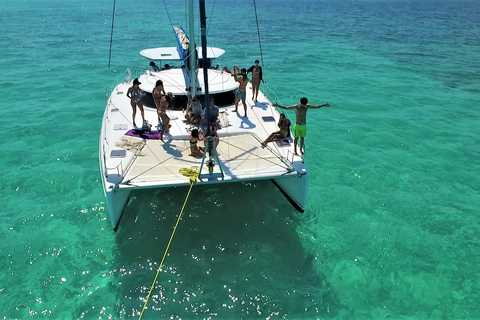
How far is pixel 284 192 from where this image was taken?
32.3ft

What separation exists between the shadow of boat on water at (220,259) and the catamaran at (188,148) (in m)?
0.93

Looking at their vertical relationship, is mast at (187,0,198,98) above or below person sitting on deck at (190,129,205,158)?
above

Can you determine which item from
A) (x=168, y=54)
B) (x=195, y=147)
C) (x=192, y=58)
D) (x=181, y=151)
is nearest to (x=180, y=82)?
(x=192, y=58)

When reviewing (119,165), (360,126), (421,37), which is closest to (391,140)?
(360,126)

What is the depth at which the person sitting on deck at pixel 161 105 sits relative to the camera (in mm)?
10806

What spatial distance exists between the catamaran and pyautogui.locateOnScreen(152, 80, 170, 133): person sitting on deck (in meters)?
0.23

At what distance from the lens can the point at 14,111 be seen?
18.4m

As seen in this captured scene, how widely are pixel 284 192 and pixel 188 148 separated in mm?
2589

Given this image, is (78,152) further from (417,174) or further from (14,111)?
(417,174)

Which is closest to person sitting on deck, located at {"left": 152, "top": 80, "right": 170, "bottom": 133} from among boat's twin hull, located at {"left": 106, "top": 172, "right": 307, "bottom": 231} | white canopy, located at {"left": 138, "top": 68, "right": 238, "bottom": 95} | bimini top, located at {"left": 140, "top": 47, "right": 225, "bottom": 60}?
white canopy, located at {"left": 138, "top": 68, "right": 238, "bottom": 95}

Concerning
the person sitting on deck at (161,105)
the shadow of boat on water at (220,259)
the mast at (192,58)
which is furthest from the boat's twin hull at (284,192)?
the mast at (192,58)

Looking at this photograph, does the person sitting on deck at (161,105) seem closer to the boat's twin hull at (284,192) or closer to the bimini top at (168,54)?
the boat's twin hull at (284,192)

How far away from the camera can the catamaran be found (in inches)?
339

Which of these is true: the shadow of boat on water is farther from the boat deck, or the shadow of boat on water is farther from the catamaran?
the boat deck
